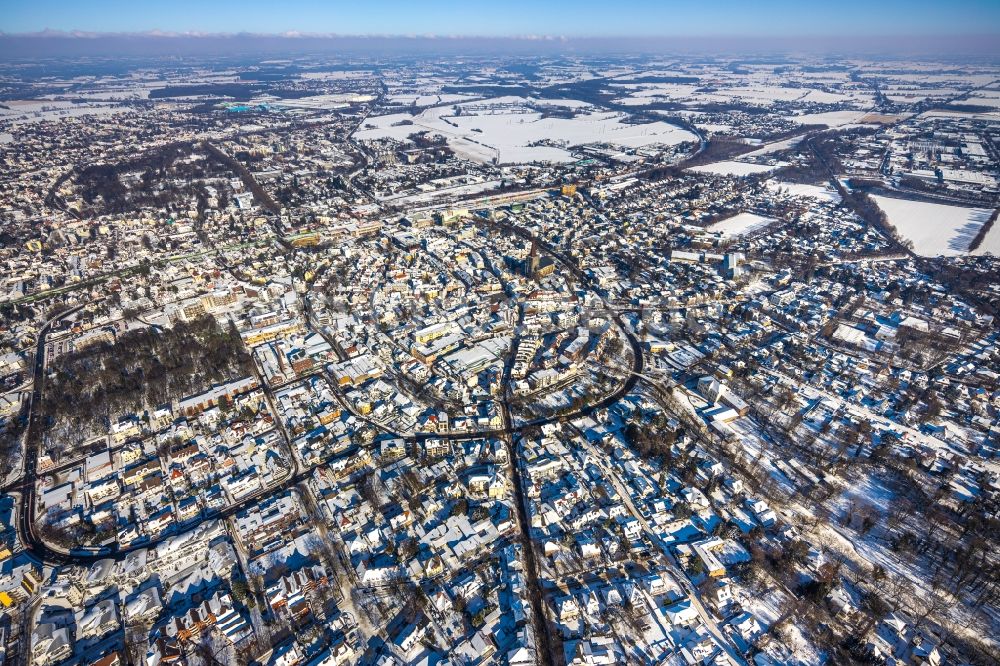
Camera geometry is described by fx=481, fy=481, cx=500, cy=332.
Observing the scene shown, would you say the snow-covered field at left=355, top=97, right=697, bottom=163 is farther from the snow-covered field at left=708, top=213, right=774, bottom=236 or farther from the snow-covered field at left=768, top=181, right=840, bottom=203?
the snow-covered field at left=708, top=213, right=774, bottom=236

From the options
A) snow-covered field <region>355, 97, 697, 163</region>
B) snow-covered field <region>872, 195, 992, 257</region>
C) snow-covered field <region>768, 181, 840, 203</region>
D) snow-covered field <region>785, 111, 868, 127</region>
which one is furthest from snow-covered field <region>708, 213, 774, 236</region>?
snow-covered field <region>785, 111, 868, 127</region>

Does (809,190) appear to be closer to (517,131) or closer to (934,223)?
(934,223)

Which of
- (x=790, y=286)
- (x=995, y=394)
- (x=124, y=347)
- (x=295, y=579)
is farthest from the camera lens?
(x=790, y=286)

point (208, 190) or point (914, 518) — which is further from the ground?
point (208, 190)

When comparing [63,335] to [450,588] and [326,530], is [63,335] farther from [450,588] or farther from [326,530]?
[450,588]

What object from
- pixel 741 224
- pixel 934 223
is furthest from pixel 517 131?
pixel 934 223

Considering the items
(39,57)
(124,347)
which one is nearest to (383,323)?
(124,347)
